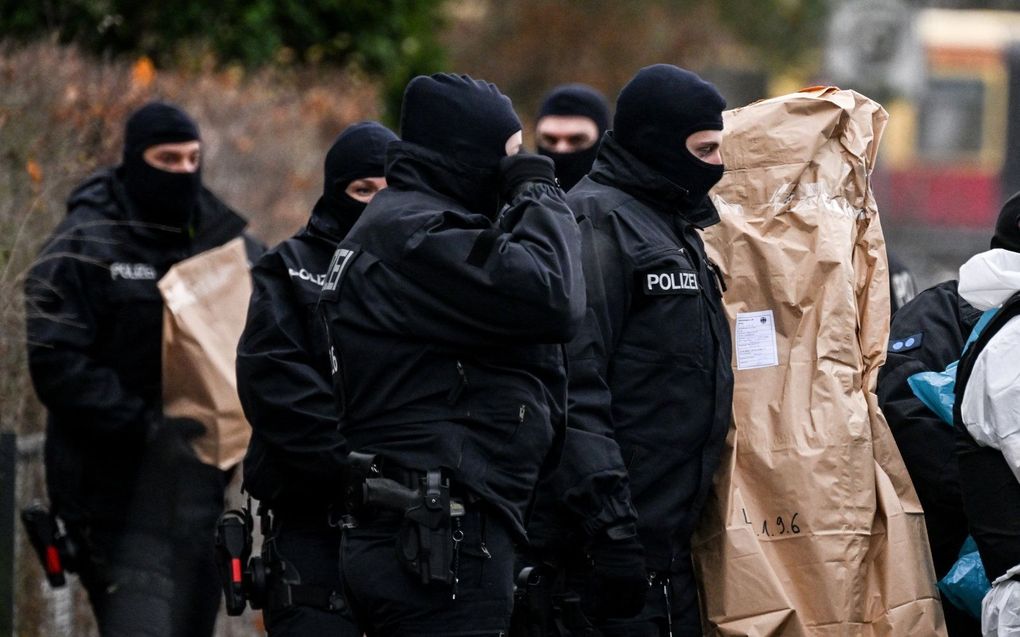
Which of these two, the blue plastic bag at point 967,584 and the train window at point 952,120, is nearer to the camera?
the blue plastic bag at point 967,584

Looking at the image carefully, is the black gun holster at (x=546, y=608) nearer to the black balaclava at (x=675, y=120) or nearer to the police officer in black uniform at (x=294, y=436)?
the police officer in black uniform at (x=294, y=436)

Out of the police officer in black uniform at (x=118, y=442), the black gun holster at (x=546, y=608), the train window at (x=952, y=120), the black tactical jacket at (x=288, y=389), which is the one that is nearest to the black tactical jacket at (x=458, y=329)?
the black gun holster at (x=546, y=608)

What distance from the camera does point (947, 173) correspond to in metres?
26.5

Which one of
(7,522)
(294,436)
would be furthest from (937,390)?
(7,522)

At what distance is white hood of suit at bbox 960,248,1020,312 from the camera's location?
4422 millimetres

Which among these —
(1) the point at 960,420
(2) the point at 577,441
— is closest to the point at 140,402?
(2) the point at 577,441

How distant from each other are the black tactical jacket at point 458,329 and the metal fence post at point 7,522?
2219mm

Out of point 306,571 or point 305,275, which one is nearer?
point 306,571

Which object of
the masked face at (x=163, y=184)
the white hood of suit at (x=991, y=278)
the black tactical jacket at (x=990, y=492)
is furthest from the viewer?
the masked face at (x=163, y=184)

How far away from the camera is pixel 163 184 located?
6379 millimetres

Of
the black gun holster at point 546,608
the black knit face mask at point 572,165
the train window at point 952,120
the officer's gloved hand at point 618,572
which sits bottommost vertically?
the train window at point 952,120

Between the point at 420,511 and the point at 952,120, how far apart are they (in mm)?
23754

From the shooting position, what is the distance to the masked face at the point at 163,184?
6.38 metres

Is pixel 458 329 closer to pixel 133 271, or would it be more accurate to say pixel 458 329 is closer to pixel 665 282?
pixel 665 282
